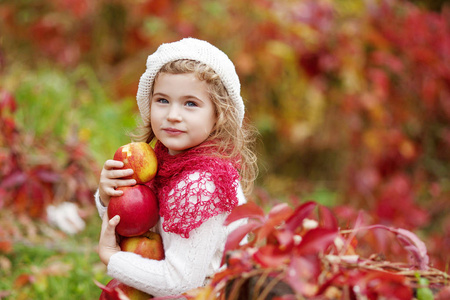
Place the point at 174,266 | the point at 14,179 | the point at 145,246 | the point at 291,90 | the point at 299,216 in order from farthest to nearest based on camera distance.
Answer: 1. the point at 291,90
2. the point at 14,179
3. the point at 145,246
4. the point at 174,266
5. the point at 299,216

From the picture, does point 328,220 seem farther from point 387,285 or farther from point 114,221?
point 114,221

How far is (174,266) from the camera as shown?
62.8 inches

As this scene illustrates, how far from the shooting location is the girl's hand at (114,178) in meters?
1.64

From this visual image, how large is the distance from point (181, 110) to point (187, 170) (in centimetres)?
20

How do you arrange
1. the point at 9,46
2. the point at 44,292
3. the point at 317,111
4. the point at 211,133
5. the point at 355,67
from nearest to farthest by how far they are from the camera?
the point at 211,133, the point at 44,292, the point at 355,67, the point at 317,111, the point at 9,46

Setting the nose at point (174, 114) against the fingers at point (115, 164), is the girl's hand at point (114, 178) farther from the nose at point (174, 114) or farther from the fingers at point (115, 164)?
the nose at point (174, 114)

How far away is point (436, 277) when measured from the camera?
4.52ft

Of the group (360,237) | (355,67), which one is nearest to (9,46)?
(355,67)

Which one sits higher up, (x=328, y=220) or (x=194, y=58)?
(x=194, y=58)

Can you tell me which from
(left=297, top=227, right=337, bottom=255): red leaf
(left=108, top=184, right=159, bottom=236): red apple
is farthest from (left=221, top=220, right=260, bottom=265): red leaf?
(left=108, top=184, right=159, bottom=236): red apple

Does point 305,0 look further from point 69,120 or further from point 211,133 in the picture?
point 211,133

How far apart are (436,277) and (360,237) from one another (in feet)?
6.38

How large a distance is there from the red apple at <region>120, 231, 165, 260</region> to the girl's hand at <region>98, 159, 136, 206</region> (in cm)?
18

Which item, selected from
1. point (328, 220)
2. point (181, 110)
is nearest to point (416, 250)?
point (328, 220)
